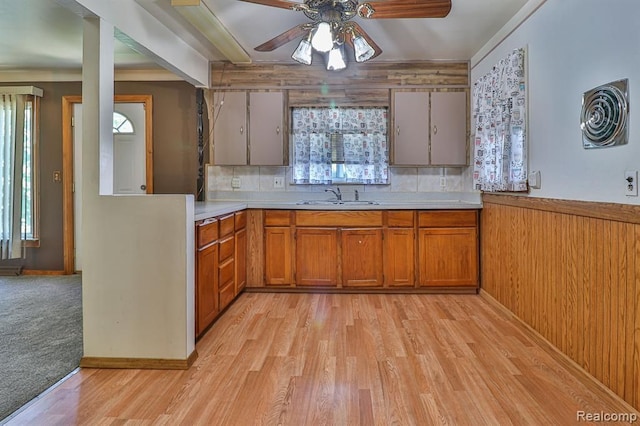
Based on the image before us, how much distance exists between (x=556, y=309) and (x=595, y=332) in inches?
14.6

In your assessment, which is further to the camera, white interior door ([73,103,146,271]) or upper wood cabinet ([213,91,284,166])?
white interior door ([73,103,146,271])

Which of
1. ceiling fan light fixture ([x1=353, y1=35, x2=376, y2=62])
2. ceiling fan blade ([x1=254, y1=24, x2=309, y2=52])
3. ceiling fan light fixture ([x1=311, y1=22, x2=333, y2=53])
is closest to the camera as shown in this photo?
ceiling fan light fixture ([x1=311, y1=22, x2=333, y2=53])

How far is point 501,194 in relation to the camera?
3143 mm

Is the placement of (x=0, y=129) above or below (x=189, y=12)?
below

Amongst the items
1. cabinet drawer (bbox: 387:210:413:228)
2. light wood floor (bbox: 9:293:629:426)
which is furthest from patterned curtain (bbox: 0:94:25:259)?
cabinet drawer (bbox: 387:210:413:228)

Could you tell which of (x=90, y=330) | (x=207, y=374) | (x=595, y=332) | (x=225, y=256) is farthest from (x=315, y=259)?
(x=595, y=332)

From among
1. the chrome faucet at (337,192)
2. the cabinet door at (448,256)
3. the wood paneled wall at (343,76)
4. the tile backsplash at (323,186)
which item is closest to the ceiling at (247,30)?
the wood paneled wall at (343,76)

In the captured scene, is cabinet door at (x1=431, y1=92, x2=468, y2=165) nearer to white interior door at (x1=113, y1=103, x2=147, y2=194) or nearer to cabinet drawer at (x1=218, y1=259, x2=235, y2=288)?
cabinet drawer at (x1=218, y1=259, x2=235, y2=288)

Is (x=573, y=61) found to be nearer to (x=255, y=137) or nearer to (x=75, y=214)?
(x=255, y=137)

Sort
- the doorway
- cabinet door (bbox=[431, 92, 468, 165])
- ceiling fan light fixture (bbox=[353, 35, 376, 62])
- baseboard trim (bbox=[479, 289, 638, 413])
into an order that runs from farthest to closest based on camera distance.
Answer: the doorway < cabinet door (bbox=[431, 92, 468, 165]) < ceiling fan light fixture (bbox=[353, 35, 376, 62]) < baseboard trim (bbox=[479, 289, 638, 413])

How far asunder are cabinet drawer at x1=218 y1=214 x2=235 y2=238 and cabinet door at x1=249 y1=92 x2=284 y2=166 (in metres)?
1.00

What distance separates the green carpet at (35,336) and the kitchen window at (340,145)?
8.08ft

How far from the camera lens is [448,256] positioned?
3639mm

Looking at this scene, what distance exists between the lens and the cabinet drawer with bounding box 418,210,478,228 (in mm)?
3623
